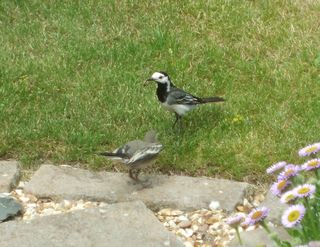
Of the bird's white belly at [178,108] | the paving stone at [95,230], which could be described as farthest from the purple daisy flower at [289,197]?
the bird's white belly at [178,108]

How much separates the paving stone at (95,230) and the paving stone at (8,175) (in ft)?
1.88

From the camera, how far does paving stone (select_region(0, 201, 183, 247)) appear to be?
178 inches

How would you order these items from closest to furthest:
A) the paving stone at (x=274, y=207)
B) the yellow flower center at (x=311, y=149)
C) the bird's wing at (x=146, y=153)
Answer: the yellow flower center at (x=311, y=149)
the paving stone at (x=274, y=207)
the bird's wing at (x=146, y=153)

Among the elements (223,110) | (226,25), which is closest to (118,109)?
(223,110)

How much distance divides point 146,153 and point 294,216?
2.30 m

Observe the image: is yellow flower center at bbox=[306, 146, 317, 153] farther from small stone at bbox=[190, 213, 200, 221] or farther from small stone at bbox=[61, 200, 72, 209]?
small stone at bbox=[61, 200, 72, 209]

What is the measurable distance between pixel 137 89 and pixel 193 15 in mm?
1550

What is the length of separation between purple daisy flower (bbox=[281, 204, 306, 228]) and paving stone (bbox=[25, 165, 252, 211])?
206 cm

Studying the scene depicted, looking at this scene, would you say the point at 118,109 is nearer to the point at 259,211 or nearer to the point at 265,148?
the point at 265,148

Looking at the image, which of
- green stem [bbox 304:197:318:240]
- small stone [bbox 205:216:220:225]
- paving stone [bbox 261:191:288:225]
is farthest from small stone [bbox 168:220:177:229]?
green stem [bbox 304:197:318:240]

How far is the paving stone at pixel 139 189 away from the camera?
509 cm

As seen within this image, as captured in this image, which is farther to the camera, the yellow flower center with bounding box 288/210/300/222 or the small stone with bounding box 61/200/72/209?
the small stone with bounding box 61/200/72/209

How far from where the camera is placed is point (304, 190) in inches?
119

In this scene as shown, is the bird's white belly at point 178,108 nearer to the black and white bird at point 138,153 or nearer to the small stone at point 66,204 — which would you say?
the black and white bird at point 138,153
